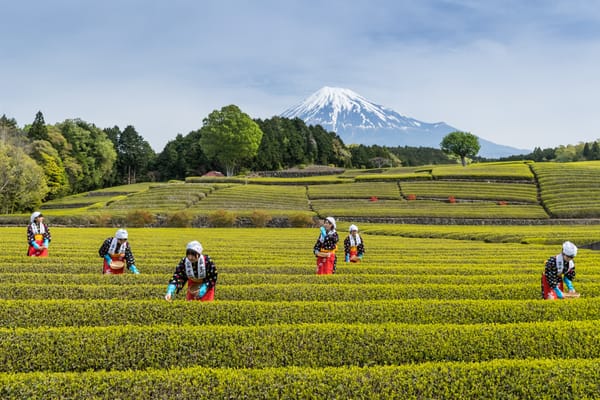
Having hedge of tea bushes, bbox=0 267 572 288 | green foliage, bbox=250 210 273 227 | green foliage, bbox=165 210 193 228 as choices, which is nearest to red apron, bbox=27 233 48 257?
hedge of tea bushes, bbox=0 267 572 288

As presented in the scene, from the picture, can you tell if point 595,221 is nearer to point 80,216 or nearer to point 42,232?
point 42,232

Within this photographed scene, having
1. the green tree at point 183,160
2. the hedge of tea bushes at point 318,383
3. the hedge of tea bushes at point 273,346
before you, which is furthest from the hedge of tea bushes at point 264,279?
the green tree at point 183,160

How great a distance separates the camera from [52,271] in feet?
43.9

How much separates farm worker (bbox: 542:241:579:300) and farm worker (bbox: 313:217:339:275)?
558 centimetres

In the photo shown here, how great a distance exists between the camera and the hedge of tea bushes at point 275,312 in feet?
25.4

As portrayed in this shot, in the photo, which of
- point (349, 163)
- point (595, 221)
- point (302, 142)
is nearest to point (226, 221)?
point (595, 221)

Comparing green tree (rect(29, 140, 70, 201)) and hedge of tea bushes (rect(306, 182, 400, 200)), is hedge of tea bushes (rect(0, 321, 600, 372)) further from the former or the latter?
green tree (rect(29, 140, 70, 201))

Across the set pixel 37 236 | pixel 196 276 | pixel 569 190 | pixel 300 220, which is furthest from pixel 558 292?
pixel 569 190

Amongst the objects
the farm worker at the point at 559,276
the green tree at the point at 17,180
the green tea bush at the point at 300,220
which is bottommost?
the green tea bush at the point at 300,220

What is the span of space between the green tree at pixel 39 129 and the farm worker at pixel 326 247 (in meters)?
78.3

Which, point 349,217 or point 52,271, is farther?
point 349,217

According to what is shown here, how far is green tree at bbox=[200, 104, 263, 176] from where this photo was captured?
280 ft

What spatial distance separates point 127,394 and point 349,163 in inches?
4499

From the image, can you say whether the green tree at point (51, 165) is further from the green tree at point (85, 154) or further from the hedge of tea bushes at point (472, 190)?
the hedge of tea bushes at point (472, 190)
